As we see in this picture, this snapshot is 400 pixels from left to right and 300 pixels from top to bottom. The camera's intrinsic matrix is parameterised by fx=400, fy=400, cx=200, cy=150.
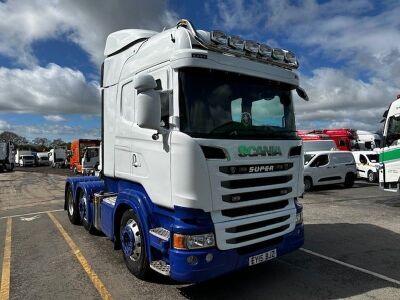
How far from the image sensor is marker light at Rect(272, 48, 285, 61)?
5.67 meters

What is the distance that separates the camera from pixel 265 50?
18.2ft

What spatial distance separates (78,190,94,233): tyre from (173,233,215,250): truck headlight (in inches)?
162

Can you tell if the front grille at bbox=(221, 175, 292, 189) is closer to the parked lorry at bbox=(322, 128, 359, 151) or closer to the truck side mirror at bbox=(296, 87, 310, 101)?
the truck side mirror at bbox=(296, 87, 310, 101)

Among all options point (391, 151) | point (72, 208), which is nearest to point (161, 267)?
point (72, 208)

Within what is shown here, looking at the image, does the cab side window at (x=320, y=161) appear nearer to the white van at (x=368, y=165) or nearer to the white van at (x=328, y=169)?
the white van at (x=328, y=169)

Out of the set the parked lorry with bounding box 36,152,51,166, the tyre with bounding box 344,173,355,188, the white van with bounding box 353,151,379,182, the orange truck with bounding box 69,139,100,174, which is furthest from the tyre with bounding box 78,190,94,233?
the parked lorry with bounding box 36,152,51,166

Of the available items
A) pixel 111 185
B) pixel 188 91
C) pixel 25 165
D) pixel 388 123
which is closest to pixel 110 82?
pixel 111 185

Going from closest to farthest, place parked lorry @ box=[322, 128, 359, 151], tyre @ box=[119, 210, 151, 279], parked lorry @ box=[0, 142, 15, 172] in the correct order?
tyre @ box=[119, 210, 151, 279] < parked lorry @ box=[322, 128, 359, 151] < parked lorry @ box=[0, 142, 15, 172]

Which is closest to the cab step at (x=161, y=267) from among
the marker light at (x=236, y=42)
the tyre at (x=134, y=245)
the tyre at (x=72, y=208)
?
the tyre at (x=134, y=245)

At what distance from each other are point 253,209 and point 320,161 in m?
14.8

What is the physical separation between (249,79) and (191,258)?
8.09 ft

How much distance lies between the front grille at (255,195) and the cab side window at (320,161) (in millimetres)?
13853

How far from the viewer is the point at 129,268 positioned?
578cm

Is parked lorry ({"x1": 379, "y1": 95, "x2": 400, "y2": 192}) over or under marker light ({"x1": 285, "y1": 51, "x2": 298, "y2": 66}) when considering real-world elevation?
under
